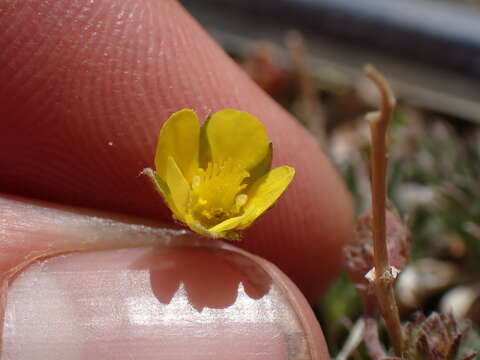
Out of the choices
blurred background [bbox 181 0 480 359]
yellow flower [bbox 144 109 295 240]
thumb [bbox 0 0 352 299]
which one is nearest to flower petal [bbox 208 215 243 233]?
yellow flower [bbox 144 109 295 240]

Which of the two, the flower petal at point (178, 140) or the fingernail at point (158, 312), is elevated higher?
the flower petal at point (178, 140)

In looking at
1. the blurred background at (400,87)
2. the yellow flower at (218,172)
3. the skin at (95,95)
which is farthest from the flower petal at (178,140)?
the blurred background at (400,87)

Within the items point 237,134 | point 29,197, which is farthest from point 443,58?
point 29,197

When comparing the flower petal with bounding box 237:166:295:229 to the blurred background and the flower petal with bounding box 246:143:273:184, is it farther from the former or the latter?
the blurred background

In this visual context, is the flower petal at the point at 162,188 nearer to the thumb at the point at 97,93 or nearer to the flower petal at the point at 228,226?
the flower petal at the point at 228,226

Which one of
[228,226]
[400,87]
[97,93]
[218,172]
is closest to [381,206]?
[228,226]

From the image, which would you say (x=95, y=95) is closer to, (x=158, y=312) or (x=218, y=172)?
(x=218, y=172)
